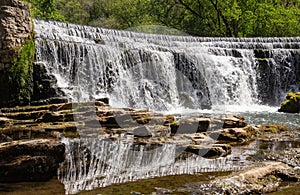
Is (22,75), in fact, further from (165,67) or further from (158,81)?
(165,67)

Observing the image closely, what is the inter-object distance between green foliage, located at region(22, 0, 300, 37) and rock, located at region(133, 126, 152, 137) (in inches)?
1007

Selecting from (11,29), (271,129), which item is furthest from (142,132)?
(11,29)

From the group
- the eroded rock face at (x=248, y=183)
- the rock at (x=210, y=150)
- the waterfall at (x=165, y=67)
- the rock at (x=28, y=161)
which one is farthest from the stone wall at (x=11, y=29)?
the eroded rock face at (x=248, y=183)

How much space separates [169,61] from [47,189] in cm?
1489

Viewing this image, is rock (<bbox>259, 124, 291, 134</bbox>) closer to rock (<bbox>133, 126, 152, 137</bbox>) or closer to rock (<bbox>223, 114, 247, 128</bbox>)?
rock (<bbox>223, 114, 247, 128</bbox>)

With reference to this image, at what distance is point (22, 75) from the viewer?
12.8 metres

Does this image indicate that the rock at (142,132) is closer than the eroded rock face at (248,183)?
No

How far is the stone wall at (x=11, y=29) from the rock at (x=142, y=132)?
592cm

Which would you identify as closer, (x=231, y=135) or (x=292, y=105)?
(x=231, y=135)

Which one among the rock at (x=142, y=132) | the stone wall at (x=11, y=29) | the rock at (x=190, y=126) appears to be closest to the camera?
the rock at (x=142, y=132)

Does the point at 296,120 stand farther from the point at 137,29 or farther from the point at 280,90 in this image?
the point at 137,29

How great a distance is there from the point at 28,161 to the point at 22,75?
25.5ft

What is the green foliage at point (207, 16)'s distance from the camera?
115 ft

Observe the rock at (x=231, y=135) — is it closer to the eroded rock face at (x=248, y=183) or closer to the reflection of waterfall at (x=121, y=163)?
the reflection of waterfall at (x=121, y=163)
